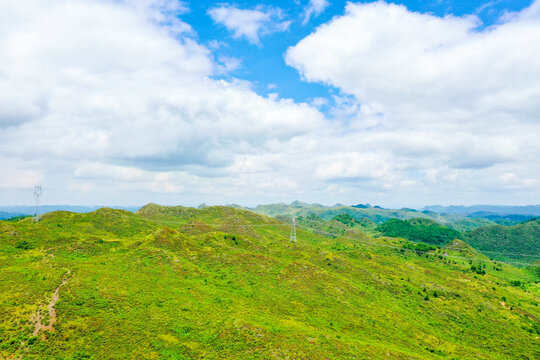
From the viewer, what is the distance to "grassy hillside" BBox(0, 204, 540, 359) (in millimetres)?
50406

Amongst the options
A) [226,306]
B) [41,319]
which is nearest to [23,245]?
[41,319]

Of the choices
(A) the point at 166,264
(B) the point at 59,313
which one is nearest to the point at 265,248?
(A) the point at 166,264

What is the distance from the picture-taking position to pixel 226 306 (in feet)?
237

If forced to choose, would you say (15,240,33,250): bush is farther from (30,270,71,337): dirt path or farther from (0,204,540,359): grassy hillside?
(30,270,71,337): dirt path

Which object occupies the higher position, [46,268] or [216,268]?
[46,268]

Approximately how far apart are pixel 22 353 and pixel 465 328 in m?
126

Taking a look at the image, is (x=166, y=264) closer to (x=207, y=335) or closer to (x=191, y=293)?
(x=191, y=293)

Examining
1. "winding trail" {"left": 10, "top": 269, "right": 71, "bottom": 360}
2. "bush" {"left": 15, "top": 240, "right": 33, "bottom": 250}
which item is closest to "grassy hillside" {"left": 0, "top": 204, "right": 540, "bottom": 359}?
"winding trail" {"left": 10, "top": 269, "right": 71, "bottom": 360}

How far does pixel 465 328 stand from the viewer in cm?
9394

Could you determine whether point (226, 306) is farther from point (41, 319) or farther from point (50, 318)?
point (41, 319)

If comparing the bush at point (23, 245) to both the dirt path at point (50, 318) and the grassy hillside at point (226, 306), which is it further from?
the dirt path at point (50, 318)

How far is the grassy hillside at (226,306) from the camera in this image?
50.4m

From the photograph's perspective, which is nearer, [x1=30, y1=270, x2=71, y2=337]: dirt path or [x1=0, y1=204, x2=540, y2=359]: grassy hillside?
[x1=30, y1=270, x2=71, y2=337]: dirt path

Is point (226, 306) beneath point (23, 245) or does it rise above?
beneath
